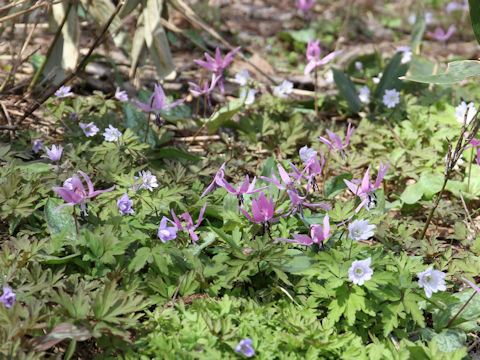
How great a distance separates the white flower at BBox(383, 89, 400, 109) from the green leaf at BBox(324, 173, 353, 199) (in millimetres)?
1056

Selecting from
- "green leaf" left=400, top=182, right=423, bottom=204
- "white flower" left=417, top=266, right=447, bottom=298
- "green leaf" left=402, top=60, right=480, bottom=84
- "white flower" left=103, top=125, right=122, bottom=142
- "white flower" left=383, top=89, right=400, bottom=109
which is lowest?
"green leaf" left=400, top=182, right=423, bottom=204

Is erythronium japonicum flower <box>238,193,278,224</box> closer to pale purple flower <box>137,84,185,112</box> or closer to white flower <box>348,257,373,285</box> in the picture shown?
white flower <box>348,257,373,285</box>

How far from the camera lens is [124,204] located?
1905mm

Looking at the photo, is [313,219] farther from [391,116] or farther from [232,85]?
[232,85]

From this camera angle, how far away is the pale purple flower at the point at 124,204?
6.21 feet

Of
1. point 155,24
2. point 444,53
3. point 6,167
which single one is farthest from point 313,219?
point 444,53

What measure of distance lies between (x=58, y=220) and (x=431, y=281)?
1.45 meters

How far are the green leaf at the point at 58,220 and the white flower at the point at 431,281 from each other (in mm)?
1329

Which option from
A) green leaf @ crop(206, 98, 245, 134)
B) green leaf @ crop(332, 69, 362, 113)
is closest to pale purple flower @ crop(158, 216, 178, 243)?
green leaf @ crop(206, 98, 245, 134)

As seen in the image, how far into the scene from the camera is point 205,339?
1533mm

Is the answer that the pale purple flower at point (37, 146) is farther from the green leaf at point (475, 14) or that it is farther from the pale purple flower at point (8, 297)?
the green leaf at point (475, 14)

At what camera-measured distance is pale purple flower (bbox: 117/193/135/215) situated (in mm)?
1894

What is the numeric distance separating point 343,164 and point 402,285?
1.09 meters

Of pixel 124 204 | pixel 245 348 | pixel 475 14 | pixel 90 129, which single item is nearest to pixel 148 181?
pixel 124 204
